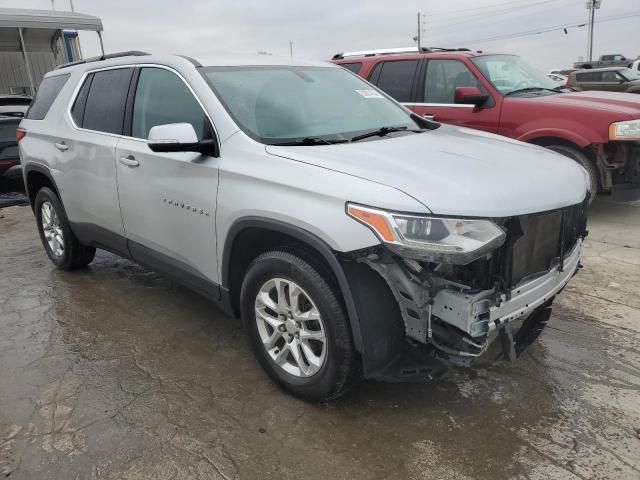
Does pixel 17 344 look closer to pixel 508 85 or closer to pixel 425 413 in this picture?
pixel 425 413

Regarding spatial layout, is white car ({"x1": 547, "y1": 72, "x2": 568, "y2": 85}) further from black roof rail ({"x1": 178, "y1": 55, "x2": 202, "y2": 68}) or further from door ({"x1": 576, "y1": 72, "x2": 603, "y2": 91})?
black roof rail ({"x1": 178, "y1": 55, "x2": 202, "y2": 68})

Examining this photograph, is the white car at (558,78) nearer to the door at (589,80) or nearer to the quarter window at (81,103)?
the door at (589,80)

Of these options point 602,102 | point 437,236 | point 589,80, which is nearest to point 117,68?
point 437,236

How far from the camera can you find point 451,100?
6.41m

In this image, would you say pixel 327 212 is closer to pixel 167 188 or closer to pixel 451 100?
pixel 167 188

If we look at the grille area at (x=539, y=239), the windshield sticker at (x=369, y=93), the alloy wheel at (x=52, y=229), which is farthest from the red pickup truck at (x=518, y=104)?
the alloy wheel at (x=52, y=229)

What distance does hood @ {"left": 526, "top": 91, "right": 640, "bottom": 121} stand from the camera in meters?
5.46

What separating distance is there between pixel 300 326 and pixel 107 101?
2.40 metres

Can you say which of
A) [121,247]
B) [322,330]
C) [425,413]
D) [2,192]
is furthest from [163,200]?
[2,192]

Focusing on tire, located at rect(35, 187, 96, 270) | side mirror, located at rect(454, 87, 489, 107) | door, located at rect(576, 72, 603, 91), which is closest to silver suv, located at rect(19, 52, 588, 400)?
tire, located at rect(35, 187, 96, 270)

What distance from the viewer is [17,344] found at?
3.55 metres

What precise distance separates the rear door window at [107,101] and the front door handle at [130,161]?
258 millimetres

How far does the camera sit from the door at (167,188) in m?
3.02

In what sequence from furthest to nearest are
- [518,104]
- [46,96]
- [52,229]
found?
[518,104]
[52,229]
[46,96]
